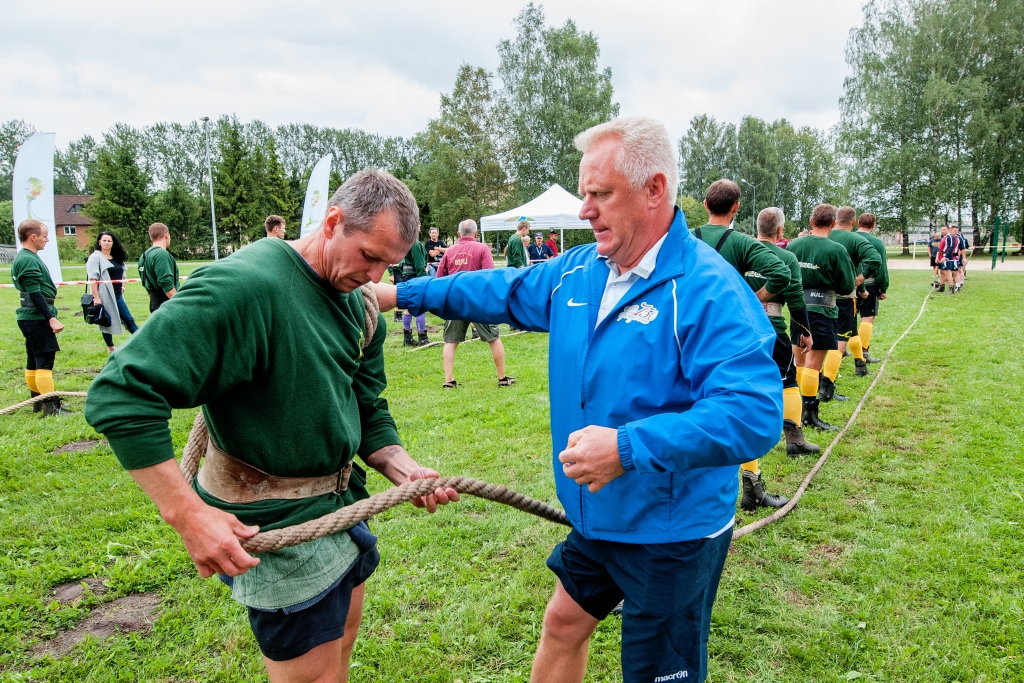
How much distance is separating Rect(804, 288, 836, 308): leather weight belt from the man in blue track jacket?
200 inches

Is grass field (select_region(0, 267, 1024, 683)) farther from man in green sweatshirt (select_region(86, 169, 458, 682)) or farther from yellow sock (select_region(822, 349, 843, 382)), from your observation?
man in green sweatshirt (select_region(86, 169, 458, 682))

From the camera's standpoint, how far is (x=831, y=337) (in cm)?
639

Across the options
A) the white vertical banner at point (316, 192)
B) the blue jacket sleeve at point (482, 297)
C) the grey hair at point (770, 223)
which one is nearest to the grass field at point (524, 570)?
the blue jacket sleeve at point (482, 297)

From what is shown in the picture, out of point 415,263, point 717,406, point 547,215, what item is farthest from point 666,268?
point 547,215

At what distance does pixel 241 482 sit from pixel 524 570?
85.8 inches

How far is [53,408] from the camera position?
677 centimetres

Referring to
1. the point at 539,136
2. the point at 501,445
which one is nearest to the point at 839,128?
the point at 539,136

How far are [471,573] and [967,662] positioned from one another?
7.97 ft

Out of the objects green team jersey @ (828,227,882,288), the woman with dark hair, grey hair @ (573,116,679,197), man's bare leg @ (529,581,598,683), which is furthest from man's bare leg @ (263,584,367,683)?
the woman with dark hair

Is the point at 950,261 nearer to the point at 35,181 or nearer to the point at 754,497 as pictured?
the point at 754,497

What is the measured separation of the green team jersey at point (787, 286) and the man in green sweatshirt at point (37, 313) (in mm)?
7097

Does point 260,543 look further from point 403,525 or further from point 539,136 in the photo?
point 539,136

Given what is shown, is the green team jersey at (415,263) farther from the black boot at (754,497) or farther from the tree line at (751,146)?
the tree line at (751,146)

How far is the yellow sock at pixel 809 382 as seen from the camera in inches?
242
